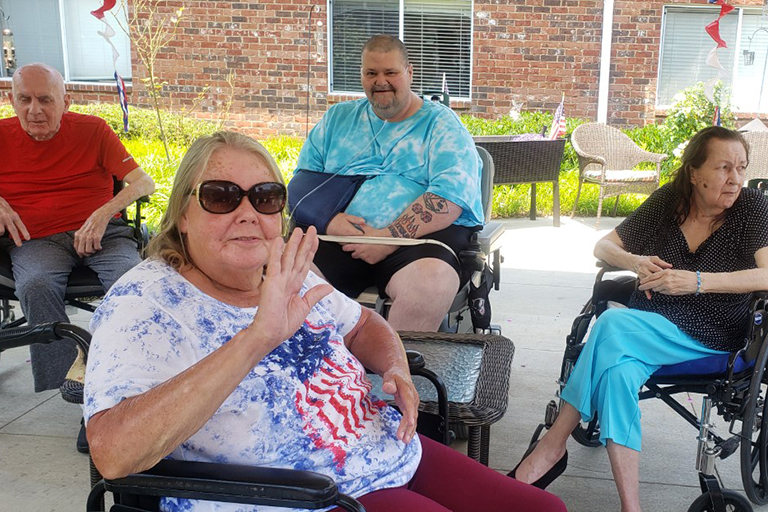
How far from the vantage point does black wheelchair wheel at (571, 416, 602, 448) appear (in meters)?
2.95

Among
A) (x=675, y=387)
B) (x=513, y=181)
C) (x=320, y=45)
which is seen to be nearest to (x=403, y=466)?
(x=675, y=387)

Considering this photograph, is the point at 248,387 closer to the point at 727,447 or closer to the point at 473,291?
the point at 727,447

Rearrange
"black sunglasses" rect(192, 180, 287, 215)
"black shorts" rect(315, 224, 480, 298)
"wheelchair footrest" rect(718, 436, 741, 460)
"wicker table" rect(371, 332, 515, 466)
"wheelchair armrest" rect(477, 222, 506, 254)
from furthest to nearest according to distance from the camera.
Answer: "wheelchair armrest" rect(477, 222, 506, 254) < "black shorts" rect(315, 224, 480, 298) < "wheelchair footrest" rect(718, 436, 741, 460) < "wicker table" rect(371, 332, 515, 466) < "black sunglasses" rect(192, 180, 287, 215)

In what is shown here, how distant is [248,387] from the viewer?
149cm

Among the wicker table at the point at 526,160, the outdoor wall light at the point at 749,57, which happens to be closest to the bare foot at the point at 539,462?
the wicker table at the point at 526,160

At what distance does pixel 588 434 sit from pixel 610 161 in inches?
210

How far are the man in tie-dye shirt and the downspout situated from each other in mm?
6085

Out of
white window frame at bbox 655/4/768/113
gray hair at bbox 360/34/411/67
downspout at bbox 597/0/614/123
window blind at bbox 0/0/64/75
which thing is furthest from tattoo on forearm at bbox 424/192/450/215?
window blind at bbox 0/0/64/75

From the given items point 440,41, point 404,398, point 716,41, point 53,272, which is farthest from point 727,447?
point 440,41

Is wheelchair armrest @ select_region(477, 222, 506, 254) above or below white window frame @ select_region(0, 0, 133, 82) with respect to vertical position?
below

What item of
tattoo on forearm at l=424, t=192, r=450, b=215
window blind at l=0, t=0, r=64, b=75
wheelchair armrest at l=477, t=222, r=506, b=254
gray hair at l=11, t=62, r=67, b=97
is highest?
window blind at l=0, t=0, r=64, b=75

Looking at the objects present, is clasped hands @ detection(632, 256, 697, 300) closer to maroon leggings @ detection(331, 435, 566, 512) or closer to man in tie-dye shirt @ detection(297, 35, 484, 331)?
man in tie-dye shirt @ detection(297, 35, 484, 331)

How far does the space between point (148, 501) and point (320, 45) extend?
27.6 ft

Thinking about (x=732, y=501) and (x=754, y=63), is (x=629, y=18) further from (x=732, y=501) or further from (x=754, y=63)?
(x=732, y=501)
